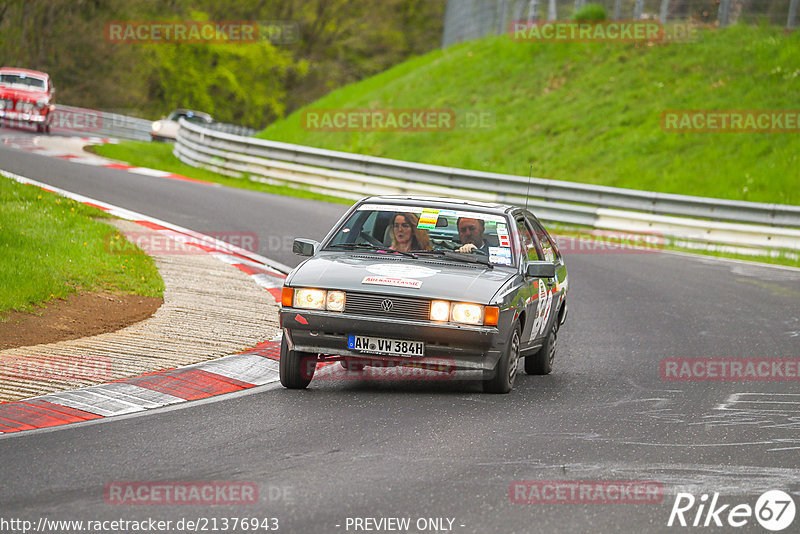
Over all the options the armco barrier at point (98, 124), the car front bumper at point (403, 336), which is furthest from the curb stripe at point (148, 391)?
the armco barrier at point (98, 124)

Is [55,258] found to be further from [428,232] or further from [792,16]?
[792,16]

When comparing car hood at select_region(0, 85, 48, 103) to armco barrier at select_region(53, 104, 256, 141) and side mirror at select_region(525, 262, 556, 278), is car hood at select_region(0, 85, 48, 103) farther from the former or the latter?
side mirror at select_region(525, 262, 556, 278)

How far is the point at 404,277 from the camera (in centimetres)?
818

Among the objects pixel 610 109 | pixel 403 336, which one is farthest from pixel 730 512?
pixel 610 109

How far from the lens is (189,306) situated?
11.1 meters

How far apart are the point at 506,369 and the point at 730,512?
2.91m

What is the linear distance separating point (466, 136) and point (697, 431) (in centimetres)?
2354

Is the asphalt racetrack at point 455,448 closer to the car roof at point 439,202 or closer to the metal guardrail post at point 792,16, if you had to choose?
the car roof at point 439,202

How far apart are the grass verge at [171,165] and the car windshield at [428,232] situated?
14929 mm

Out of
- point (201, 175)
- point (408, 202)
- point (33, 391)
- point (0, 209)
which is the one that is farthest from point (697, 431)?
point (201, 175)

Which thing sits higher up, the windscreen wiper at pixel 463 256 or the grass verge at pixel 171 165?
the windscreen wiper at pixel 463 256

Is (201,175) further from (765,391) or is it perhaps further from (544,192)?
(765,391)

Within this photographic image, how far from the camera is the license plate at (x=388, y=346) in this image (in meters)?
7.96

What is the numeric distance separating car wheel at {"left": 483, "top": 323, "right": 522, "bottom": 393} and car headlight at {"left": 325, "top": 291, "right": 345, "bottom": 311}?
4.07 ft
